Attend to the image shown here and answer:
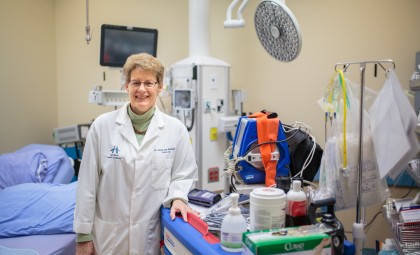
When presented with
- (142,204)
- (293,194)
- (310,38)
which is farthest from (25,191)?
(310,38)

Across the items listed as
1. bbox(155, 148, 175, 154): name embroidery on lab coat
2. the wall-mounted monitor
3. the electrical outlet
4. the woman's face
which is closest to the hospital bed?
bbox(155, 148, 175, 154): name embroidery on lab coat

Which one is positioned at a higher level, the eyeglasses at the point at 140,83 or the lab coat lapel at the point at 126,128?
the eyeglasses at the point at 140,83

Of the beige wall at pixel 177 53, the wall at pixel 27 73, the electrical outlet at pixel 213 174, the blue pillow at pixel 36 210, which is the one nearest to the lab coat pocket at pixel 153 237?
the blue pillow at pixel 36 210

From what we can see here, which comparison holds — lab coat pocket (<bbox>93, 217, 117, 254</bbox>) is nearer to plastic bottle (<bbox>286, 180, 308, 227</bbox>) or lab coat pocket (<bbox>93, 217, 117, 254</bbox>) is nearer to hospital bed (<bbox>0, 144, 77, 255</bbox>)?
hospital bed (<bbox>0, 144, 77, 255</bbox>)

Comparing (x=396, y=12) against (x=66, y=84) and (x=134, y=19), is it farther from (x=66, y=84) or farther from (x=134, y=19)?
(x=66, y=84)

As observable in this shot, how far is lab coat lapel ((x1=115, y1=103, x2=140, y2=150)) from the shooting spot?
1643 mm

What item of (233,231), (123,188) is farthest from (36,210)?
(233,231)

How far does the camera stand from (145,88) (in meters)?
1.62

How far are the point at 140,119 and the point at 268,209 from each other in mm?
862

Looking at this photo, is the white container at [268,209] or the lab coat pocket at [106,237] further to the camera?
the lab coat pocket at [106,237]

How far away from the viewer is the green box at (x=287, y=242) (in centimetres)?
93

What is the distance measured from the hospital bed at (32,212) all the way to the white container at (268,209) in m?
1.40

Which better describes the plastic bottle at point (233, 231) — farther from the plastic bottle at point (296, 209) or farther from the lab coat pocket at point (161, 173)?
the lab coat pocket at point (161, 173)

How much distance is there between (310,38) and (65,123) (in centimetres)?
281
